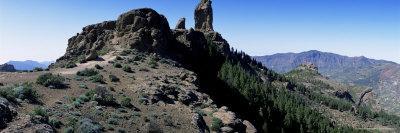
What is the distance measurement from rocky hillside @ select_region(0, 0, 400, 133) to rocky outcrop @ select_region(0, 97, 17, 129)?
121 mm

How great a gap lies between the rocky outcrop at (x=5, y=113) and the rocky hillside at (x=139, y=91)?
0.40 ft

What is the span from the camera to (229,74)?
12050 centimetres

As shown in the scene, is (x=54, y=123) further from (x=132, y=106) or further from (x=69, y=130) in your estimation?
(x=132, y=106)

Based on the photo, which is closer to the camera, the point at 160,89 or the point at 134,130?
the point at 134,130

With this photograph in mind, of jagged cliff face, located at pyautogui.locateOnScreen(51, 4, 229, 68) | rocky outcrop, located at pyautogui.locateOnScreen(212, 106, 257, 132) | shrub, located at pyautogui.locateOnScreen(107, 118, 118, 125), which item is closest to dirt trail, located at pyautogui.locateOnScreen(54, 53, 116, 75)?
jagged cliff face, located at pyautogui.locateOnScreen(51, 4, 229, 68)

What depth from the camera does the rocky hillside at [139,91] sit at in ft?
158

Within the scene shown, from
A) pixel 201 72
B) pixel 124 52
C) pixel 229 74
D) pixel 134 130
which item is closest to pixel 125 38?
pixel 124 52

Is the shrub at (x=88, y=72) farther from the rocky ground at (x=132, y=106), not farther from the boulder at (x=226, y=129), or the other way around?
the boulder at (x=226, y=129)

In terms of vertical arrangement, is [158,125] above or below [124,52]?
below

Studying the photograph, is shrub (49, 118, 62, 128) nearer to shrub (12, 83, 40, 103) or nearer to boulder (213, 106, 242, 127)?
shrub (12, 83, 40, 103)

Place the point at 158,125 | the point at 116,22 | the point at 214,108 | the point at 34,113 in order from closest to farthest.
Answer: the point at 34,113, the point at 158,125, the point at 214,108, the point at 116,22

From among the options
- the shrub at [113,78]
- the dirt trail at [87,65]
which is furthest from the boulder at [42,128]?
the dirt trail at [87,65]

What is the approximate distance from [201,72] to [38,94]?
61377 millimetres

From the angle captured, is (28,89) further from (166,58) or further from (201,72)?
(201,72)
